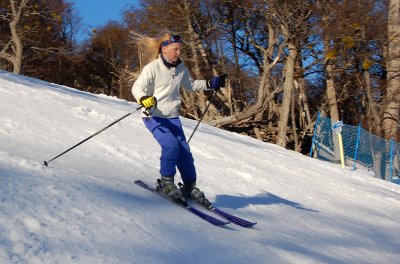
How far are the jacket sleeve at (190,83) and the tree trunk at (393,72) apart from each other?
14.5 metres

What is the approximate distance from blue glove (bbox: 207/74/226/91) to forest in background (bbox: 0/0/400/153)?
9.27 metres

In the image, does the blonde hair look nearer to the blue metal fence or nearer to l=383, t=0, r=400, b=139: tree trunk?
the blue metal fence

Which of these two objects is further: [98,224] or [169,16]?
[169,16]

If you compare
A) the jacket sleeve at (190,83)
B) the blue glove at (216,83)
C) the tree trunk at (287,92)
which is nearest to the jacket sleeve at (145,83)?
the jacket sleeve at (190,83)

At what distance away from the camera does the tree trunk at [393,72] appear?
56.7ft

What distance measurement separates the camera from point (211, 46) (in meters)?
22.1

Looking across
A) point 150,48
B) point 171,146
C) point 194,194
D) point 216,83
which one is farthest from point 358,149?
point 171,146

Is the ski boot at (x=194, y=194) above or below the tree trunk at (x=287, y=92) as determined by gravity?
below

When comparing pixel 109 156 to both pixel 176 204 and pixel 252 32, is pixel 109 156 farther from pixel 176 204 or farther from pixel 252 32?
pixel 252 32

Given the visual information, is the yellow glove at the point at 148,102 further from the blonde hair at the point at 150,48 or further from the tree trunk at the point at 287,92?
the tree trunk at the point at 287,92

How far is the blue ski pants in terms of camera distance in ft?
13.1

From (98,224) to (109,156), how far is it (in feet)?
9.13

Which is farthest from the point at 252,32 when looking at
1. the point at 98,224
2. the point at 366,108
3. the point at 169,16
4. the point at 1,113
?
the point at 98,224

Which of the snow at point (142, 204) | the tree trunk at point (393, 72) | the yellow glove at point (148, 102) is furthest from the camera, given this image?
the tree trunk at point (393, 72)
